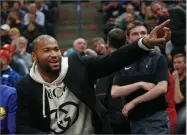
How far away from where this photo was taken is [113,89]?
15.1 ft

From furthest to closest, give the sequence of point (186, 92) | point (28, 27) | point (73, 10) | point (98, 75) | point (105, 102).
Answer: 1. point (73, 10)
2. point (28, 27)
3. point (186, 92)
4. point (105, 102)
5. point (98, 75)

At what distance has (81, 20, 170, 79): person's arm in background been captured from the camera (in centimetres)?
340

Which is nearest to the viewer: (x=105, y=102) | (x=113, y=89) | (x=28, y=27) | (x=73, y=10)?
(x=113, y=89)

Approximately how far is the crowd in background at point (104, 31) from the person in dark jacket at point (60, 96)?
620mm

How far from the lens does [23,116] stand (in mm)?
3867

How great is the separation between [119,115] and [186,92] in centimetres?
101

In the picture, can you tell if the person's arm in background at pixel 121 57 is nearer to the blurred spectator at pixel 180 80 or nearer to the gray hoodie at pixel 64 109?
the gray hoodie at pixel 64 109

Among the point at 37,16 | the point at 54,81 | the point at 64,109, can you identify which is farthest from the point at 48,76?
the point at 37,16

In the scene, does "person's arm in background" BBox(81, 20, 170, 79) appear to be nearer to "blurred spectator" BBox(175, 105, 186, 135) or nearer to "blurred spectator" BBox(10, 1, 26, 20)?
"blurred spectator" BBox(175, 105, 186, 135)

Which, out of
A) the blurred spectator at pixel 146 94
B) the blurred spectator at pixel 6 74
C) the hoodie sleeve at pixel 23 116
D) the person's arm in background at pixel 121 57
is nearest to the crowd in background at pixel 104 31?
the blurred spectator at pixel 6 74

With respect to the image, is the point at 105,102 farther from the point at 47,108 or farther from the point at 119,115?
the point at 47,108

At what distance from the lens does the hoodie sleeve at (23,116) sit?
12.6 ft

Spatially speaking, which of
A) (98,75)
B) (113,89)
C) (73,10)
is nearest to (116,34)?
(113,89)

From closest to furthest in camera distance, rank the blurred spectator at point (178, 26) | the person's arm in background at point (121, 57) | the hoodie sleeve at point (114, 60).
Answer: the person's arm in background at point (121, 57) < the hoodie sleeve at point (114, 60) < the blurred spectator at point (178, 26)
